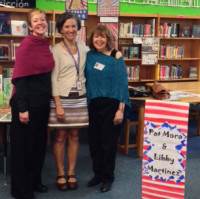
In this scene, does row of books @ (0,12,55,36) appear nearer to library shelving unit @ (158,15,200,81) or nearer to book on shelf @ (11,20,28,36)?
book on shelf @ (11,20,28,36)

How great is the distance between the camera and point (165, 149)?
5.97 feet

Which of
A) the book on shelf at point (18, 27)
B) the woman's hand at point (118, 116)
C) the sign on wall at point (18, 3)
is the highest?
the sign on wall at point (18, 3)

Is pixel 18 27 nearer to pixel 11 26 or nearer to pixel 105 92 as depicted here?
pixel 11 26

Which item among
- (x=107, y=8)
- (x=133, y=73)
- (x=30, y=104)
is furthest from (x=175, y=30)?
(x=30, y=104)

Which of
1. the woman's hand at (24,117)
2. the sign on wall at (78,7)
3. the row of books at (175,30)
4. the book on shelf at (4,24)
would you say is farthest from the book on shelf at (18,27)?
the woman's hand at (24,117)

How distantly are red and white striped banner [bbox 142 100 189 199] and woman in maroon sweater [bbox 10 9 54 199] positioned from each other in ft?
2.99

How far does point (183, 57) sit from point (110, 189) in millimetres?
4212

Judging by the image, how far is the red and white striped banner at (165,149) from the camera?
1.79m

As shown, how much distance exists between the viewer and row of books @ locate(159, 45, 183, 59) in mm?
5938

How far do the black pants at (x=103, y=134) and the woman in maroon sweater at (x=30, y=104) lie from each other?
1.41ft

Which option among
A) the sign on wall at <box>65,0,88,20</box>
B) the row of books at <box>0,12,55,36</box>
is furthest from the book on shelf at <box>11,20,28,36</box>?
the sign on wall at <box>65,0,88,20</box>

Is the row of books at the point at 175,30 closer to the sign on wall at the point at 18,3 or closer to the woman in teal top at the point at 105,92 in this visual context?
the sign on wall at the point at 18,3

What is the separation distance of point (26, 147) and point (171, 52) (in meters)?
4.34

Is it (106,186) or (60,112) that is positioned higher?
(60,112)
